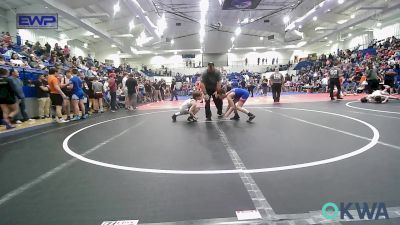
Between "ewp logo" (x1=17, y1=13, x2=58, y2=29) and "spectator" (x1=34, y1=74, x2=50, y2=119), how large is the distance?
530 centimetres

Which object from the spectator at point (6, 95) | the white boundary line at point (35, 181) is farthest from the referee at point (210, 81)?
the spectator at point (6, 95)

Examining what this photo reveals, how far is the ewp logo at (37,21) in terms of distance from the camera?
13.4m

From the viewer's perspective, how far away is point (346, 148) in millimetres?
3707

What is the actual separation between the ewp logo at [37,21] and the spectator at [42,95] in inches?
209

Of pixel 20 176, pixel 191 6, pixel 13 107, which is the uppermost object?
pixel 191 6

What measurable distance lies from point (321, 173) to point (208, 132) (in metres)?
2.93

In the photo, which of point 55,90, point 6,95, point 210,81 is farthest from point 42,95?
point 210,81

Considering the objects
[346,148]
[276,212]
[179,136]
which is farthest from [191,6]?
[276,212]

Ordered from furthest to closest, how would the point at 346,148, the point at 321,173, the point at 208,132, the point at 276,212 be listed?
the point at 208,132
the point at 346,148
the point at 321,173
the point at 276,212

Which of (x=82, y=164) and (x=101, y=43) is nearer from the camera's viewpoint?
(x=82, y=164)

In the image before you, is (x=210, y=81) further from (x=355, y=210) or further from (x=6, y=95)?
(x=355, y=210)

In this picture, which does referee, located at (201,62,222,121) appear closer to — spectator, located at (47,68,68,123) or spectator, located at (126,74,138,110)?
spectator, located at (47,68,68,123)

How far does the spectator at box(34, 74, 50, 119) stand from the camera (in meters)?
9.12

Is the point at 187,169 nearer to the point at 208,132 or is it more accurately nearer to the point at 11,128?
the point at 208,132
